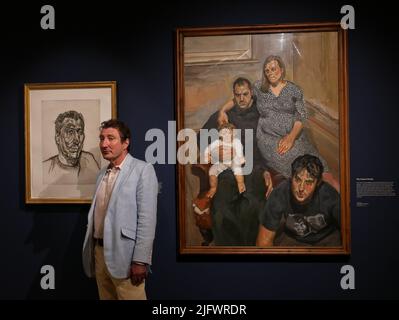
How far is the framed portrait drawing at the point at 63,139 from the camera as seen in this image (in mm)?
2525

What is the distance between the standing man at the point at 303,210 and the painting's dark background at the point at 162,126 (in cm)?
14

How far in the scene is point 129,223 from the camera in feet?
6.82

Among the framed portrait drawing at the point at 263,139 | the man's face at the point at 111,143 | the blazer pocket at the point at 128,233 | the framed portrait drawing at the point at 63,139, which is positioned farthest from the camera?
the framed portrait drawing at the point at 63,139

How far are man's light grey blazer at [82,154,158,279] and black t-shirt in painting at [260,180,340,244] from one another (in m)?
0.75

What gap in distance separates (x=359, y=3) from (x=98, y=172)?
194 cm

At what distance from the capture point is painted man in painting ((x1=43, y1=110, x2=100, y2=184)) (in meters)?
2.54

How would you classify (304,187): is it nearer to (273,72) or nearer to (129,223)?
(273,72)

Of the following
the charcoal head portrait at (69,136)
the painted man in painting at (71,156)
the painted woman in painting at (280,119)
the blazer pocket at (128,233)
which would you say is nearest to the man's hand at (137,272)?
the blazer pocket at (128,233)

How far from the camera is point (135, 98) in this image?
2508 millimetres

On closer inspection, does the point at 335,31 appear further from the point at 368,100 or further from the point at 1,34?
the point at 1,34

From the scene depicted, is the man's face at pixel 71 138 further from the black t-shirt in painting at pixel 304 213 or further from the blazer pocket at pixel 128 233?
the black t-shirt in painting at pixel 304 213

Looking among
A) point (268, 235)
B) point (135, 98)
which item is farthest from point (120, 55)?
point (268, 235)

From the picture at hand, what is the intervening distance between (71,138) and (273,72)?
1347 mm

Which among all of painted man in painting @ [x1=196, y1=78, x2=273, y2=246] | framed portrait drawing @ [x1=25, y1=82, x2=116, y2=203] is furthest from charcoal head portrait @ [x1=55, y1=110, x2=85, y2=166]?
painted man in painting @ [x1=196, y1=78, x2=273, y2=246]
